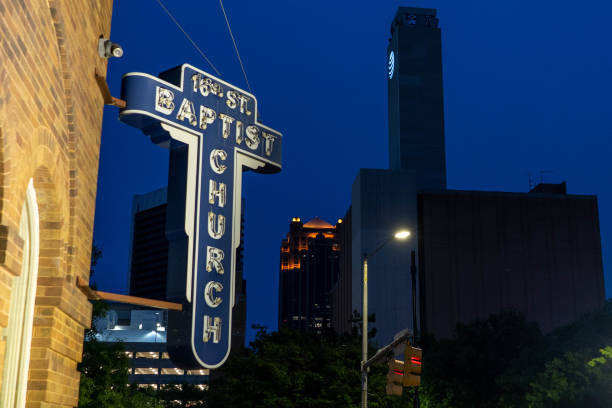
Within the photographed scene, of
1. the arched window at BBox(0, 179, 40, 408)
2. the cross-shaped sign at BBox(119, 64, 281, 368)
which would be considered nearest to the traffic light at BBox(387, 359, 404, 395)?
the cross-shaped sign at BBox(119, 64, 281, 368)

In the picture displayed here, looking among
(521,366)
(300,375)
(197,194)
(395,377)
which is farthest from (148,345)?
(197,194)

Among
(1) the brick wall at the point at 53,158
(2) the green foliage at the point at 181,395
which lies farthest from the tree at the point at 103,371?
(2) the green foliage at the point at 181,395

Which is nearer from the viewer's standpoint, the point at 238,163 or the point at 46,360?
the point at 46,360

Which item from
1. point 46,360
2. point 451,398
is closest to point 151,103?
point 46,360

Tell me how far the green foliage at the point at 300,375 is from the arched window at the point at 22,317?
27902 mm

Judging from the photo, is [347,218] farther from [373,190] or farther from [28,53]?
[28,53]

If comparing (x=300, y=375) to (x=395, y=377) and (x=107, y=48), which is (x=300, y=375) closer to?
(x=395, y=377)

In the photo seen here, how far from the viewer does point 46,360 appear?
7.57m

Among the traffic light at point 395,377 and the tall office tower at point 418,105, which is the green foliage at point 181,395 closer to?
the tall office tower at point 418,105

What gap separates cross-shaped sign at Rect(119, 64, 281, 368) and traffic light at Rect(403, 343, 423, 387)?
4.97 metres

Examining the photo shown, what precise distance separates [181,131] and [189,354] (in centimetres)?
438

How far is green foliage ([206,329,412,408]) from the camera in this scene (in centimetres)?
3506

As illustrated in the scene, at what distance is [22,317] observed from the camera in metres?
7.42

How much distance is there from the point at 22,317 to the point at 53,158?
169cm
